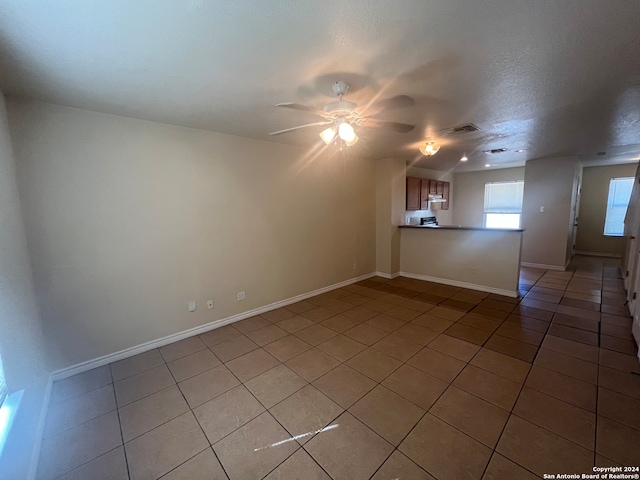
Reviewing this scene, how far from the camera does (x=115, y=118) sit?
2453 millimetres

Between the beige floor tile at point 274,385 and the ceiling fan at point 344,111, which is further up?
the ceiling fan at point 344,111

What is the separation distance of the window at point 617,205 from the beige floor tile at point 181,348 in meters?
9.19

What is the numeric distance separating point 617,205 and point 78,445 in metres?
10.0

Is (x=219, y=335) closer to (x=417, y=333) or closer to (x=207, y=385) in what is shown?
(x=207, y=385)

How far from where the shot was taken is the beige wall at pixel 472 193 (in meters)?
7.17

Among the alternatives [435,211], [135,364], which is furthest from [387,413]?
[435,211]

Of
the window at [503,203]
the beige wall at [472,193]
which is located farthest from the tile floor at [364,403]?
the beige wall at [472,193]

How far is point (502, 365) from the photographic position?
2.34 metres

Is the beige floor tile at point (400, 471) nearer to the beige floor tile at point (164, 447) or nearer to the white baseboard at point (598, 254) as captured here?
the beige floor tile at point (164, 447)

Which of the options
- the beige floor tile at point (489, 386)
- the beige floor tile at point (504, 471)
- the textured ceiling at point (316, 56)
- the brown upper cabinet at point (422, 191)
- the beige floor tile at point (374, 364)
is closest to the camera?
the textured ceiling at point (316, 56)

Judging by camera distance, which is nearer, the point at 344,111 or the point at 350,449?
the point at 350,449

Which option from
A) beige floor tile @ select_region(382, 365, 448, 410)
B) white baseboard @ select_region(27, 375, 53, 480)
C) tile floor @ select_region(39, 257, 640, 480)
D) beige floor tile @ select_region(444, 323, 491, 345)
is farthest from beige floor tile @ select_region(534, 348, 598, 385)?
white baseboard @ select_region(27, 375, 53, 480)

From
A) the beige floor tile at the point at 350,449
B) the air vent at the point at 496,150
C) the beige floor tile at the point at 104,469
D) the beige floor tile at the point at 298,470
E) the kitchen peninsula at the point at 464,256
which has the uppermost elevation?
the air vent at the point at 496,150

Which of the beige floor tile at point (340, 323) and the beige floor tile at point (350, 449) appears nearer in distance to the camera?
the beige floor tile at point (350, 449)
